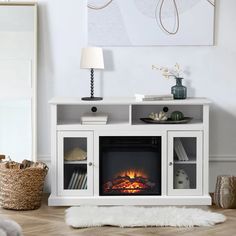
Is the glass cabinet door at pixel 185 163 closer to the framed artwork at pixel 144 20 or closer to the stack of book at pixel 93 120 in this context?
the stack of book at pixel 93 120

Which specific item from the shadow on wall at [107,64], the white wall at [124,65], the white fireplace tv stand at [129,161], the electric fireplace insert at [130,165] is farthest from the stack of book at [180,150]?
the shadow on wall at [107,64]

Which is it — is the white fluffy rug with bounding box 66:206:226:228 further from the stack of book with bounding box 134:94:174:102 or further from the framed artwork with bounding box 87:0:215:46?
the framed artwork with bounding box 87:0:215:46

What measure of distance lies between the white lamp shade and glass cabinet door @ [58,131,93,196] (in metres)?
0.50

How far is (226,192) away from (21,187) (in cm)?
149

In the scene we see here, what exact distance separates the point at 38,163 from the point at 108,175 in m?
0.54

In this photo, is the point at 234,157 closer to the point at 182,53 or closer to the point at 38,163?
the point at 182,53

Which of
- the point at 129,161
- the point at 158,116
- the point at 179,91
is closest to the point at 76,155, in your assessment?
the point at 129,161

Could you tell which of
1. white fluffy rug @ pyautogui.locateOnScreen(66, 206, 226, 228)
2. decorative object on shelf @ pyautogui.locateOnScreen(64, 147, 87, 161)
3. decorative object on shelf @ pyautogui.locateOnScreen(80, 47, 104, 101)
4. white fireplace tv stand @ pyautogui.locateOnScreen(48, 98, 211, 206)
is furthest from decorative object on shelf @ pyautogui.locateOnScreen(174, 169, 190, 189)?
decorative object on shelf @ pyautogui.locateOnScreen(80, 47, 104, 101)

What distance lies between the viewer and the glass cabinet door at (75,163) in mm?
5098

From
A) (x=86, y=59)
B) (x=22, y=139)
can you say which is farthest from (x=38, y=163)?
(x=86, y=59)

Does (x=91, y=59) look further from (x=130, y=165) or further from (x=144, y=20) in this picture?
(x=130, y=165)

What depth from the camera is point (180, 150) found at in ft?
16.8

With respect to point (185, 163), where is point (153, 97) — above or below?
above

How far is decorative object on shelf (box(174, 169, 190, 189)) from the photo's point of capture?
5152 mm
